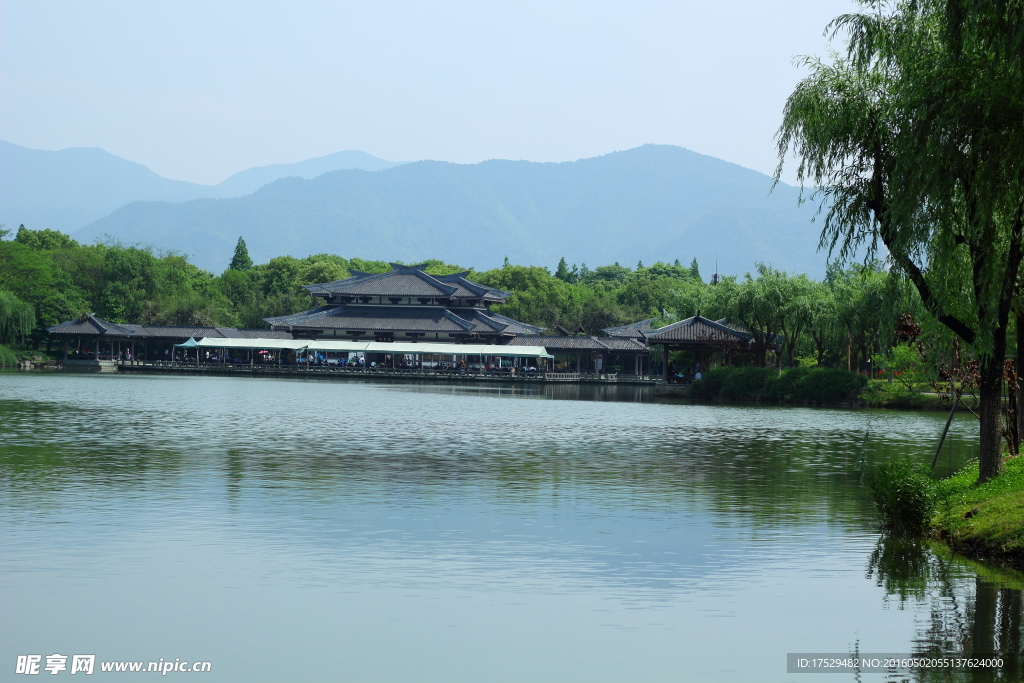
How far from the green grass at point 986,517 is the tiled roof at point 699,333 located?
38.0m

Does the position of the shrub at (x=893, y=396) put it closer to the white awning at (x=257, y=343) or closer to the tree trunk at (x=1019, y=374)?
the tree trunk at (x=1019, y=374)

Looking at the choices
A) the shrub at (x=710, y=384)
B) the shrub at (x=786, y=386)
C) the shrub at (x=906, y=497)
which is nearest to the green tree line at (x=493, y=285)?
the shrub at (x=710, y=384)

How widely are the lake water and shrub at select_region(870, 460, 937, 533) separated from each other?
Answer: 444 millimetres

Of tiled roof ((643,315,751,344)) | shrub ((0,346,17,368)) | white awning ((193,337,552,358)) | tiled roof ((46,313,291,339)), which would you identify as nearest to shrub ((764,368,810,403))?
tiled roof ((643,315,751,344))

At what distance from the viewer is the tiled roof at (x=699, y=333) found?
52.6 m

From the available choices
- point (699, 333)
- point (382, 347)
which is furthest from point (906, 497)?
point (382, 347)

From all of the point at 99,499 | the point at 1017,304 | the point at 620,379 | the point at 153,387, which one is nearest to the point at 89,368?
the point at 153,387

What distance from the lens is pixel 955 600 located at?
9.84 m

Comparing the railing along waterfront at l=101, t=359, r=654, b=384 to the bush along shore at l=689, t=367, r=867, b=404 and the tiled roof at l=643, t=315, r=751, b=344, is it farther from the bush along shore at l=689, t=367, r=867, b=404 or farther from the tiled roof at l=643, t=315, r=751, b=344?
the bush along shore at l=689, t=367, r=867, b=404

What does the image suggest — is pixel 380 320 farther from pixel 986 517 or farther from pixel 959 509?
pixel 986 517

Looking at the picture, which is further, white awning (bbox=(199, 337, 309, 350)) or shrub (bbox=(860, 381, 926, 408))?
white awning (bbox=(199, 337, 309, 350))

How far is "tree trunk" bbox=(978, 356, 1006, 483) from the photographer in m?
13.5

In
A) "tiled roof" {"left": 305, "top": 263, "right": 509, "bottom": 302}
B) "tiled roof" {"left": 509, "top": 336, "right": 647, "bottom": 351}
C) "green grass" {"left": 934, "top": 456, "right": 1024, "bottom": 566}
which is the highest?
"tiled roof" {"left": 305, "top": 263, "right": 509, "bottom": 302}

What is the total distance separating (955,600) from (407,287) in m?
72.2
